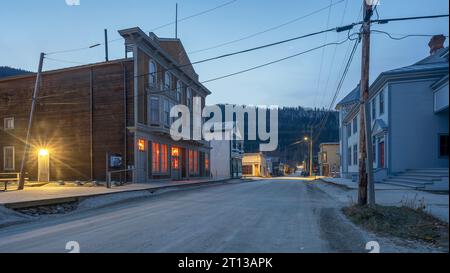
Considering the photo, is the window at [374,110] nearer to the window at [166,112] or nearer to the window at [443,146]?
the window at [443,146]

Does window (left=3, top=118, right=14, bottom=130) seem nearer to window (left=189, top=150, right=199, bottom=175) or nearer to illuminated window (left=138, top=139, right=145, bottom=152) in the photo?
Answer: illuminated window (left=138, top=139, right=145, bottom=152)

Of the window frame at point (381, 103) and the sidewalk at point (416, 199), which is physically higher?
the window frame at point (381, 103)

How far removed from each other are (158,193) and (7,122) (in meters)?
17.3

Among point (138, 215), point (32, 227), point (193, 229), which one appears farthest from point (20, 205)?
point (193, 229)

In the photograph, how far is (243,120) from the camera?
62.4m

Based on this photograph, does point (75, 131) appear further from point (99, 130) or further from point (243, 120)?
point (243, 120)

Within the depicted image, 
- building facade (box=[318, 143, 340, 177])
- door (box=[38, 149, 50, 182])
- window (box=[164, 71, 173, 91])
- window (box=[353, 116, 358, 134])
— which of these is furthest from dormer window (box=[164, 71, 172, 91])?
building facade (box=[318, 143, 340, 177])

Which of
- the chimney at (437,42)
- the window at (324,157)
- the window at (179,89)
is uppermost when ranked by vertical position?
the chimney at (437,42)

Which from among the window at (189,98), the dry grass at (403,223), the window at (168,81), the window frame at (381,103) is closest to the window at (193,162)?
the window at (189,98)

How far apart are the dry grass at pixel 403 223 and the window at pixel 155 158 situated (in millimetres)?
18105

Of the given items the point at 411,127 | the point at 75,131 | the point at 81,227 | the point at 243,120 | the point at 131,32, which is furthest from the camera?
the point at 243,120

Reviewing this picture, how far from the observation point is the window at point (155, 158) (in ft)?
85.9

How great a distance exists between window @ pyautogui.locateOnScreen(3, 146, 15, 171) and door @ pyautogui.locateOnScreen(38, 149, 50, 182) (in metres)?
3.51

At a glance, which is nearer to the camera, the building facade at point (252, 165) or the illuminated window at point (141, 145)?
the illuminated window at point (141, 145)
